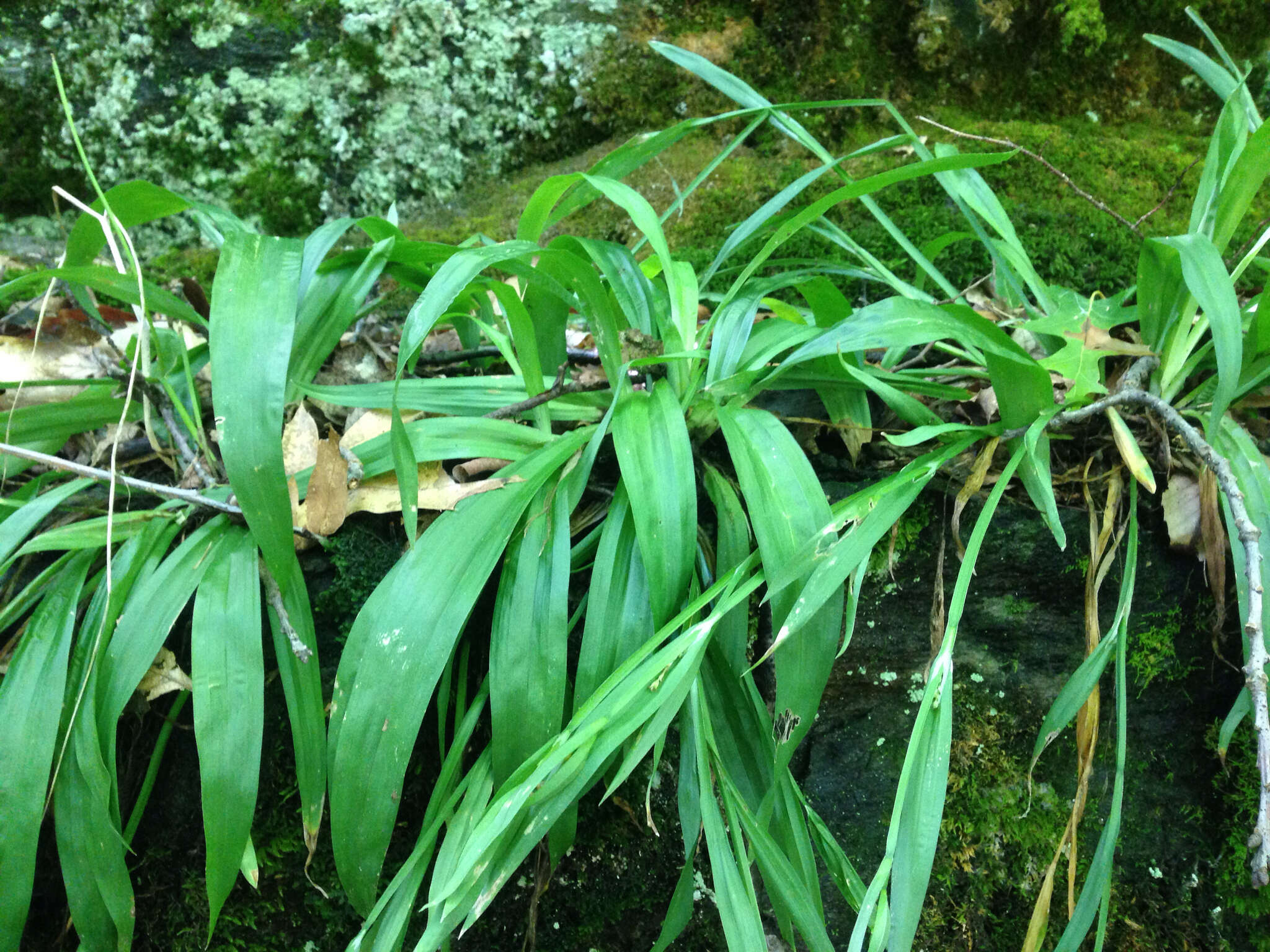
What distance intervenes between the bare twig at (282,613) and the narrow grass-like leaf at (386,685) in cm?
7

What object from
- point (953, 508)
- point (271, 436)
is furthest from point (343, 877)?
point (953, 508)

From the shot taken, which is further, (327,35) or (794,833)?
(327,35)

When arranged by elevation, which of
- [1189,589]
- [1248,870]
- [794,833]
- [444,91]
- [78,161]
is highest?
[444,91]

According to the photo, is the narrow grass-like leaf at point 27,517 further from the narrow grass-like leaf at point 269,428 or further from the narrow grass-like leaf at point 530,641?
the narrow grass-like leaf at point 530,641

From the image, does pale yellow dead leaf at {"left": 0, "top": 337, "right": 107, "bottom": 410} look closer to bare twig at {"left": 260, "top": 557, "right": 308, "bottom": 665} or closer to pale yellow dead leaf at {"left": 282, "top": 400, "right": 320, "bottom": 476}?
pale yellow dead leaf at {"left": 282, "top": 400, "right": 320, "bottom": 476}

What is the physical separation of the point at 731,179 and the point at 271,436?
4.68 feet

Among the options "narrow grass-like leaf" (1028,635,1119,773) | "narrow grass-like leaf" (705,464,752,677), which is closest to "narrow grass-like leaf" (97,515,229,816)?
"narrow grass-like leaf" (705,464,752,677)

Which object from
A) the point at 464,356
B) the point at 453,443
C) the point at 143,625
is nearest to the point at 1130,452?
the point at 453,443

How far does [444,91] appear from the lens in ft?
6.88

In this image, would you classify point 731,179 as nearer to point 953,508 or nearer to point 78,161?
point 953,508

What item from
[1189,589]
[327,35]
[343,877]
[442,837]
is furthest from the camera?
[327,35]

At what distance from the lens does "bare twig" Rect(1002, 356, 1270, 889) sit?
74 cm

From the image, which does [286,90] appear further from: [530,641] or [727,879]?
[727,879]

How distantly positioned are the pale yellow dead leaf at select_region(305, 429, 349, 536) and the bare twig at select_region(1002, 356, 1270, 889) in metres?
0.83
